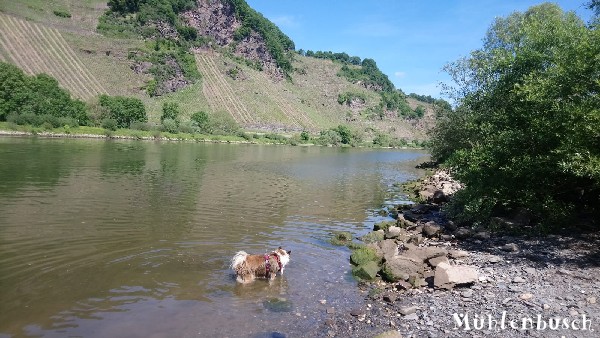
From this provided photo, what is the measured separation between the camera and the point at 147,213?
945 inches

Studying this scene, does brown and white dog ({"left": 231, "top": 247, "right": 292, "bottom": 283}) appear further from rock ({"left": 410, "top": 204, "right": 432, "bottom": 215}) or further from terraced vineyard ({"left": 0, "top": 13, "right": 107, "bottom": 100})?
terraced vineyard ({"left": 0, "top": 13, "right": 107, "bottom": 100})

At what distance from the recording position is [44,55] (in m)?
155

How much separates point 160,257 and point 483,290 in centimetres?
1163

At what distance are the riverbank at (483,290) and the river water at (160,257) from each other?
125 centimetres

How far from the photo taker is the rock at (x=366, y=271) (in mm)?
14812

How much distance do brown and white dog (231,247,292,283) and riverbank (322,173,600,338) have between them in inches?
119

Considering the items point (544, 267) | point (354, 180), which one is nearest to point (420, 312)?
point (544, 267)

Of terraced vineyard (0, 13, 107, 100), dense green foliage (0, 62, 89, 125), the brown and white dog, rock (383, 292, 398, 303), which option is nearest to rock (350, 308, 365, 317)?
rock (383, 292, 398, 303)

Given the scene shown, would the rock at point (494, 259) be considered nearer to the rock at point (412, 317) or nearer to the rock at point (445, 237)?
the rock at point (445, 237)

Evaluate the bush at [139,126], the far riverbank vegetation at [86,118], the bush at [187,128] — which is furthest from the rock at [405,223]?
the bush at [187,128]

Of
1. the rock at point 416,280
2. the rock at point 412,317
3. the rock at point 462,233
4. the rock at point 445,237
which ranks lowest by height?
the rock at point 412,317

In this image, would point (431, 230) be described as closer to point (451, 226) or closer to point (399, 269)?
point (451, 226)

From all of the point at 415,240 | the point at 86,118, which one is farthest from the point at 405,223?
the point at 86,118

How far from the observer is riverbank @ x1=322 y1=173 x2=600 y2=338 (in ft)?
33.0
